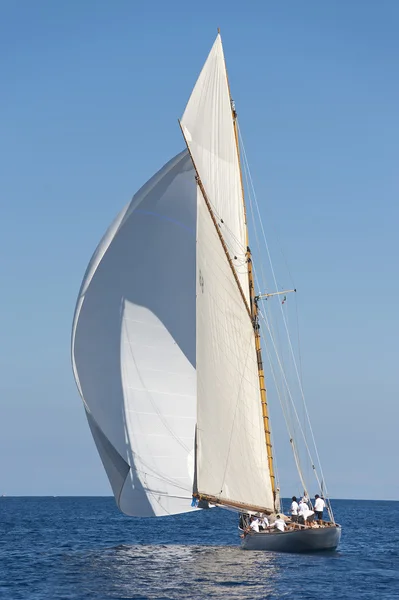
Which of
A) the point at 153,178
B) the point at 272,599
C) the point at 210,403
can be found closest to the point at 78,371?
the point at 210,403

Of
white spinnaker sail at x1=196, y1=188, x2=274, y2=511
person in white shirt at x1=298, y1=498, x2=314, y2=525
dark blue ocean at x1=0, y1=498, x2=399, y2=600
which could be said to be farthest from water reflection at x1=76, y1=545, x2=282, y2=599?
white spinnaker sail at x1=196, y1=188, x2=274, y2=511

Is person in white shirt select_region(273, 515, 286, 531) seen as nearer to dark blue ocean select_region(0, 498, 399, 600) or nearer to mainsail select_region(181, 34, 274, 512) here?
dark blue ocean select_region(0, 498, 399, 600)

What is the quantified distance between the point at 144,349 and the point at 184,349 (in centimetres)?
225

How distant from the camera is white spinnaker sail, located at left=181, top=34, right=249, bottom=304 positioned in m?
50.8

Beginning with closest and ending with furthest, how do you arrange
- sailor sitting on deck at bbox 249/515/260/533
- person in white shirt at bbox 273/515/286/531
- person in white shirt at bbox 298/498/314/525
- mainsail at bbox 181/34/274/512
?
mainsail at bbox 181/34/274/512, person in white shirt at bbox 273/515/286/531, person in white shirt at bbox 298/498/314/525, sailor sitting on deck at bbox 249/515/260/533

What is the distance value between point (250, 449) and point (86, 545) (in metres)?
16.4

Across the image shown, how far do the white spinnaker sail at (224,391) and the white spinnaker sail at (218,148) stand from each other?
198 cm

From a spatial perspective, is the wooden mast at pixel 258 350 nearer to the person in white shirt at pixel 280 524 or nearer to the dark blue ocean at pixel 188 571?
the person in white shirt at pixel 280 524

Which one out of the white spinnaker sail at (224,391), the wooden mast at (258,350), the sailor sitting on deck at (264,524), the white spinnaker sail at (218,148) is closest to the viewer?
the white spinnaker sail at (224,391)

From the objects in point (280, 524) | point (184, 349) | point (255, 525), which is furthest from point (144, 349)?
point (280, 524)

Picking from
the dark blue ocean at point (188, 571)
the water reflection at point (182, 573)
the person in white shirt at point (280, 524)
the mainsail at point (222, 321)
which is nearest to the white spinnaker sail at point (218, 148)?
the mainsail at point (222, 321)

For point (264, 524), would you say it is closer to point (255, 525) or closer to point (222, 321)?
point (255, 525)

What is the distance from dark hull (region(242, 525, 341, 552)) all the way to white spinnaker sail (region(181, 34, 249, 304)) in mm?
12637

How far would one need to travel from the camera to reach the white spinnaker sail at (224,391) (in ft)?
158
